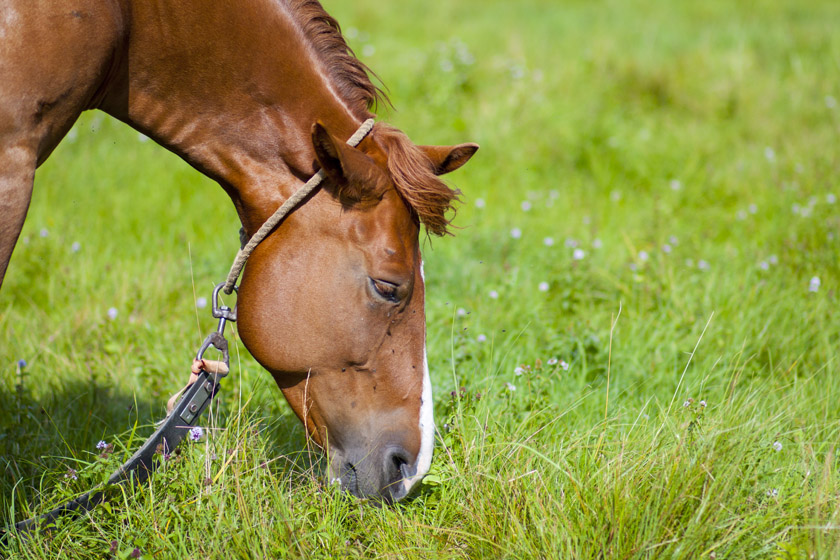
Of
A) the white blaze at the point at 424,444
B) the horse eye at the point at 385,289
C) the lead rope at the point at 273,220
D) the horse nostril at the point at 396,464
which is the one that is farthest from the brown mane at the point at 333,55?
the horse nostril at the point at 396,464

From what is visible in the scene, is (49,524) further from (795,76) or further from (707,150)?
(795,76)

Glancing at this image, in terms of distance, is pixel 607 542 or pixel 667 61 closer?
pixel 607 542

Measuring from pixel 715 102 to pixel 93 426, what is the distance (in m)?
6.23

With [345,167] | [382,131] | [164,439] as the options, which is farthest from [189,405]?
[382,131]

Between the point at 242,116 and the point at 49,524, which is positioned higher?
the point at 242,116

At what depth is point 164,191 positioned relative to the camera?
5156mm

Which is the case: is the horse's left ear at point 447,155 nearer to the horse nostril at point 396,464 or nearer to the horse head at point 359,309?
the horse head at point 359,309

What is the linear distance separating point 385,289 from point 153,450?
901 millimetres

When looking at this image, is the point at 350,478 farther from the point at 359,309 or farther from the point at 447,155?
the point at 447,155

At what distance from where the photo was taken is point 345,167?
1.98m

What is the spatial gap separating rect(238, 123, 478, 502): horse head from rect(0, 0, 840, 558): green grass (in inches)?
8.5

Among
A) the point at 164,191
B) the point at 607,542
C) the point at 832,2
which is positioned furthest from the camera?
the point at 832,2

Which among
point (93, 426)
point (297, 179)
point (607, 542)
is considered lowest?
point (93, 426)

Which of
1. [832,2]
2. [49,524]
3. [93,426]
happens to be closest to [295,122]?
[49,524]
